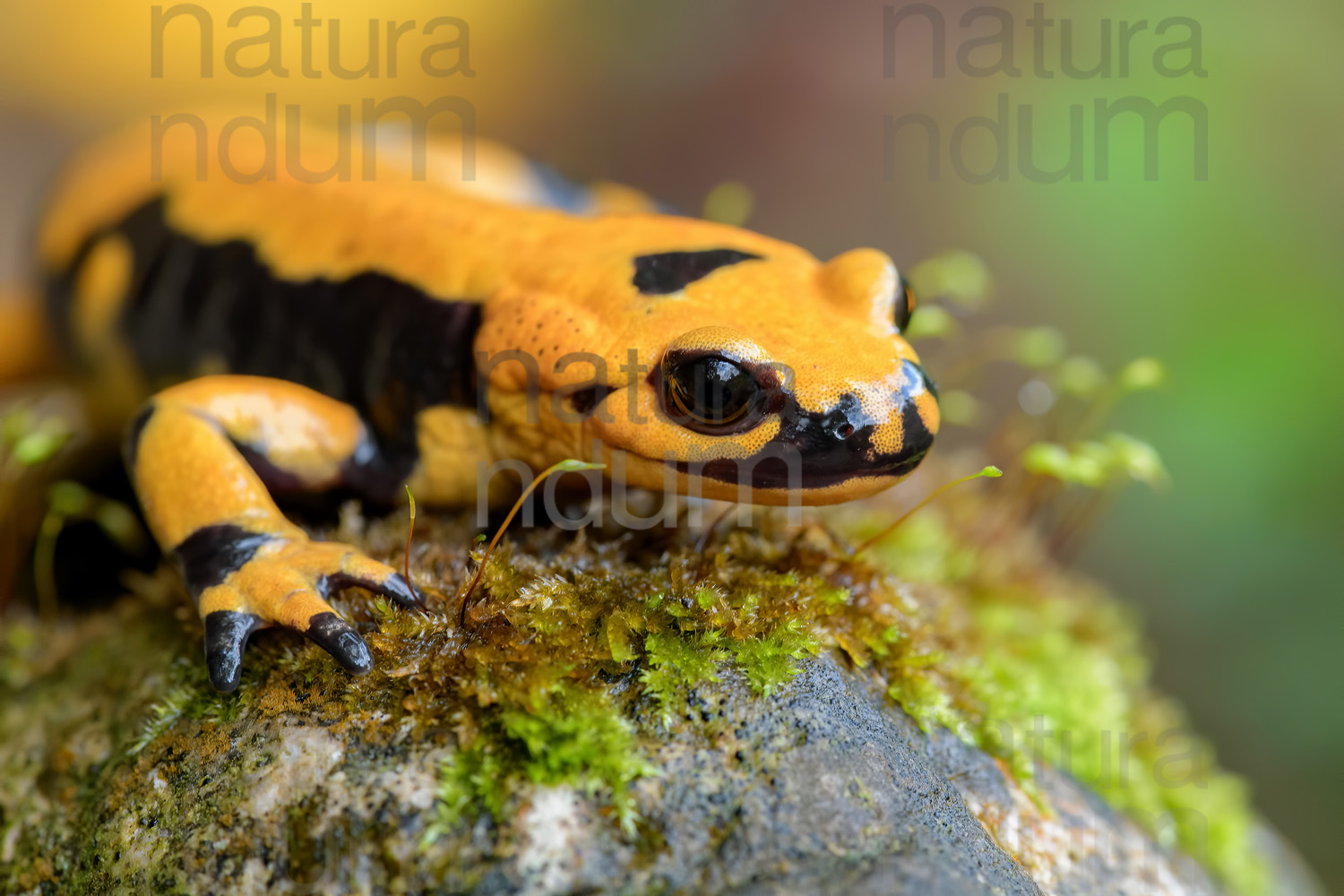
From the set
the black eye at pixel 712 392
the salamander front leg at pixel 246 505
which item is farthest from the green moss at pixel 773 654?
the salamander front leg at pixel 246 505

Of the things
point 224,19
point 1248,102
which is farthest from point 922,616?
point 224,19

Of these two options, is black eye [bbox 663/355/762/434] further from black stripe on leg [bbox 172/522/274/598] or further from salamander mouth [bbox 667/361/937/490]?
black stripe on leg [bbox 172/522/274/598]

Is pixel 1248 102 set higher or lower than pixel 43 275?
higher

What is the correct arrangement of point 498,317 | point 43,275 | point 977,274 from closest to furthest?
1. point 498,317
2. point 977,274
3. point 43,275

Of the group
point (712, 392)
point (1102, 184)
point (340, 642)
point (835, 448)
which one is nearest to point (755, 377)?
point (712, 392)

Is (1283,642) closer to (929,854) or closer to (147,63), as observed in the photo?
(929,854)

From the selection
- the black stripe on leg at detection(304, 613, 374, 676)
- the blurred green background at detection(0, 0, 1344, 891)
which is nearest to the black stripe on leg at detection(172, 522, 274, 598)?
the black stripe on leg at detection(304, 613, 374, 676)

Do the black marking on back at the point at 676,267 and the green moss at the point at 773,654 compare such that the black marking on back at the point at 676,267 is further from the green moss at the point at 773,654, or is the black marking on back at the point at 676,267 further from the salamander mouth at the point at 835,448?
the green moss at the point at 773,654
